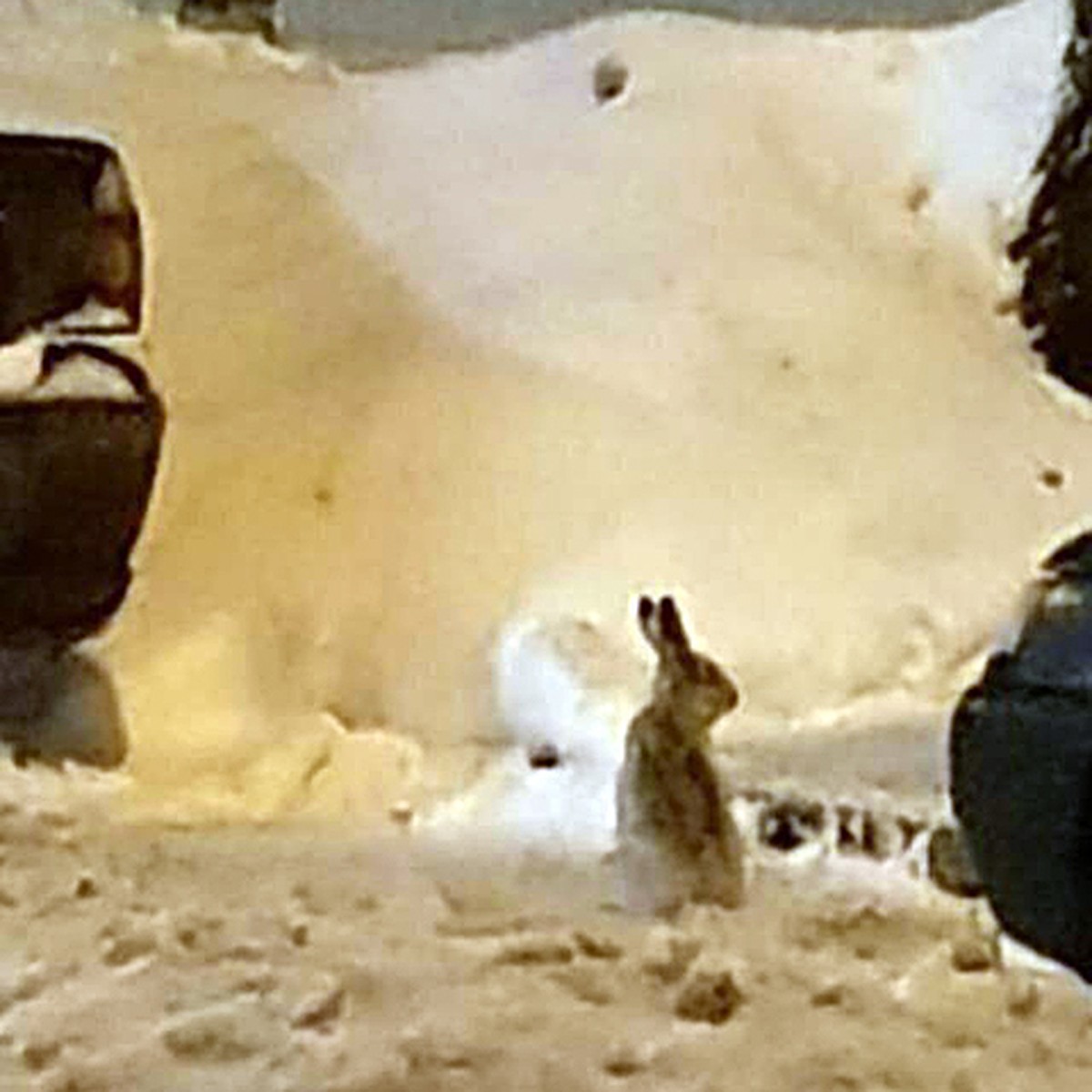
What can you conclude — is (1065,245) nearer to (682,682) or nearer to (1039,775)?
(682,682)

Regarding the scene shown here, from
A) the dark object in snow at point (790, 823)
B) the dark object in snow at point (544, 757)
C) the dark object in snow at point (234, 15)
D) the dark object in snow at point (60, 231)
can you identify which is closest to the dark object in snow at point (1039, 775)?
the dark object in snow at point (790, 823)

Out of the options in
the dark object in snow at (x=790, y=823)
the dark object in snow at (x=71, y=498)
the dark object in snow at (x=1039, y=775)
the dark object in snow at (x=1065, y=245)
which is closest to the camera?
the dark object in snow at (x=1039, y=775)

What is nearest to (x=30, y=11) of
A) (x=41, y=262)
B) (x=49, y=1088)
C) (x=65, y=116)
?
(x=65, y=116)

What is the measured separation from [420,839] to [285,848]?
182 millimetres

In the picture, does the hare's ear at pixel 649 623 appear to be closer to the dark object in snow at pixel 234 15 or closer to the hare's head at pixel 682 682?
the hare's head at pixel 682 682

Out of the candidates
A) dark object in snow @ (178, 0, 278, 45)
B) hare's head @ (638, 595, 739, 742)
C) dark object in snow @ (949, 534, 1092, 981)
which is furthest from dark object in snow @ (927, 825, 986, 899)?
dark object in snow @ (178, 0, 278, 45)

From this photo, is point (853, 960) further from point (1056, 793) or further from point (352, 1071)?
point (352, 1071)

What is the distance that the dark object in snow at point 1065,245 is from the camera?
8.40 feet

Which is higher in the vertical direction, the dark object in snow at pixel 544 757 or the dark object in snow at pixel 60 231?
the dark object in snow at pixel 60 231

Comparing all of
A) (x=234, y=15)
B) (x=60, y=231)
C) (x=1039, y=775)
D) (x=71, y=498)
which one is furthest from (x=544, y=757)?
(x=1039, y=775)

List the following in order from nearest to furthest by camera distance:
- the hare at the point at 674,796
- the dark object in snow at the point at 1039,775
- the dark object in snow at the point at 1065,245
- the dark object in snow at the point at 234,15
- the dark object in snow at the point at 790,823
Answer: the dark object in snow at the point at 1039,775
the hare at the point at 674,796
the dark object in snow at the point at 790,823
the dark object in snow at the point at 1065,245
the dark object in snow at the point at 234,15

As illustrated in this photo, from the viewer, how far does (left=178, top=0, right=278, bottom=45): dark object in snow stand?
2.73 m

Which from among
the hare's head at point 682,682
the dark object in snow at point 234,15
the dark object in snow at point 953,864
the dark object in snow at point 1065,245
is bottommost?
the dark object in snow at point 953,864

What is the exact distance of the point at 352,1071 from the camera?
1217 mm
